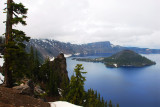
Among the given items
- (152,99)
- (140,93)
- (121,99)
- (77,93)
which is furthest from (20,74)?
(140,93)

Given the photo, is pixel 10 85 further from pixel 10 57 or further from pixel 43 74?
pixel 43 74

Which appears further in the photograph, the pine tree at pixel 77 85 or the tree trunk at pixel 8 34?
the pine tree at pixel 77 85

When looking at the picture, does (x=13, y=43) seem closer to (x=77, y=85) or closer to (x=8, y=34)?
(x=8, y=34)

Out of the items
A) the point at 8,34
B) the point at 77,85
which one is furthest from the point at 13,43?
the point at 77,85

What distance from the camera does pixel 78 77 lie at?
28.0 metres

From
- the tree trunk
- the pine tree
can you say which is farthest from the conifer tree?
the pine tree

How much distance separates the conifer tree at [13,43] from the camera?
14999 mm

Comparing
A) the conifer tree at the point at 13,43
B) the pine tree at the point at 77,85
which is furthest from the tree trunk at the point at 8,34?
the pine tree at the point at 77,85

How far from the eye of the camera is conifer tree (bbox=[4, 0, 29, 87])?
49.2ft

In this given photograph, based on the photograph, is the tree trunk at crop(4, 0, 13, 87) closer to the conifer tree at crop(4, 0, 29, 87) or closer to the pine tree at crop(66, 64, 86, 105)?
the conifer tree at crop(4, 0, 29, 87)

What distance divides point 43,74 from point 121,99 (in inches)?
2751

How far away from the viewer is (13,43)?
15.1 m

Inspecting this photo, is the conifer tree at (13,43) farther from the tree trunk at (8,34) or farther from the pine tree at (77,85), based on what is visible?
the pine tree at (77,85)

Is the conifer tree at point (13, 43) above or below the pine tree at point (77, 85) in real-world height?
above
